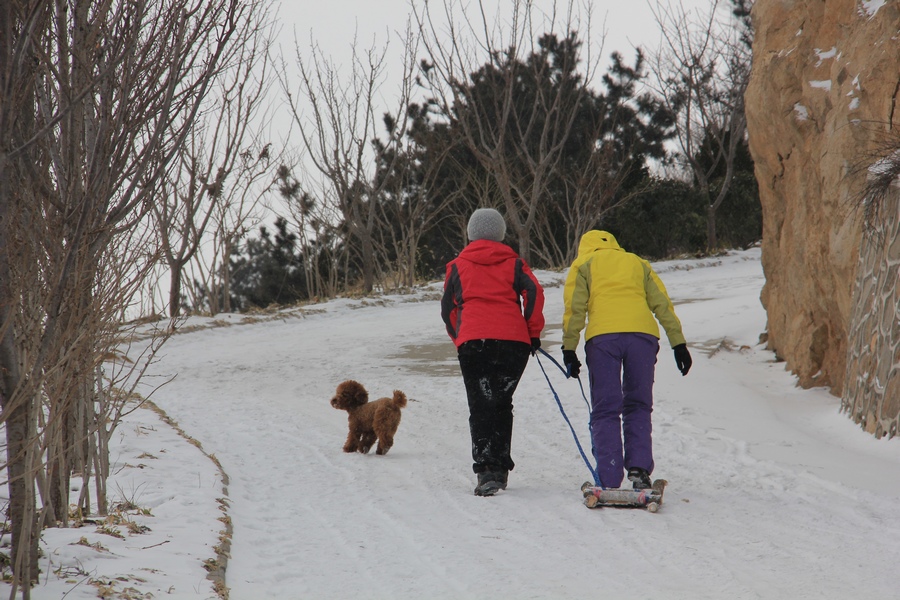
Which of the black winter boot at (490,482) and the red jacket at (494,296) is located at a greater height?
the red jacket at (494,296)

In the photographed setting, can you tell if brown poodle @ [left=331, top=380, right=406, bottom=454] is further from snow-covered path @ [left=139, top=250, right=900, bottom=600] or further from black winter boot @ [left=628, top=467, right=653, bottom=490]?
black winter boot @ [left=628, top=467, right=653, bottom=490]

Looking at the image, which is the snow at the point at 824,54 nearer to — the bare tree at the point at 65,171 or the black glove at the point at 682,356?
the black glove at the point at 682,356

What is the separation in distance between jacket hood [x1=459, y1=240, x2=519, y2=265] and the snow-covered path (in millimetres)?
1407

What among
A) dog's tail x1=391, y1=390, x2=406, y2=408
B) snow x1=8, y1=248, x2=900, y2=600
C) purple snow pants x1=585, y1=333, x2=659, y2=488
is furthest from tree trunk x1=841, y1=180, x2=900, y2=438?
dog's tail x1=391, y1=390, x2=406, y2=408

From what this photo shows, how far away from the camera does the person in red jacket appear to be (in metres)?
4.87

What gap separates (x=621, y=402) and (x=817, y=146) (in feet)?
15.7

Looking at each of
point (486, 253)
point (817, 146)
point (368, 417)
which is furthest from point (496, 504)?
point (817, 146)

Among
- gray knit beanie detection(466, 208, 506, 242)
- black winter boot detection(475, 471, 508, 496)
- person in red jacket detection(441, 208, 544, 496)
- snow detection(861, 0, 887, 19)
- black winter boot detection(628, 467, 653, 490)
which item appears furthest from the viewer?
snow detection(861, 0, 887, 19)

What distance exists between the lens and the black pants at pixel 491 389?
4867 millimetres

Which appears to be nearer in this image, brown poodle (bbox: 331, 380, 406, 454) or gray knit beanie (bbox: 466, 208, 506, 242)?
gray knit beanie (bbox: 466, 208, 506, 242)

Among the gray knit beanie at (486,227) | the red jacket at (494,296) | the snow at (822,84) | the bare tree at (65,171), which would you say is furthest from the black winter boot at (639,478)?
the snow at (822,84)

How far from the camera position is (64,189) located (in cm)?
312

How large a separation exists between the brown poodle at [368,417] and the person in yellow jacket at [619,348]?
163 cm

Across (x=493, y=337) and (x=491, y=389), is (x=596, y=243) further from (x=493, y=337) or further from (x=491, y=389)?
(x=491, y=389)
